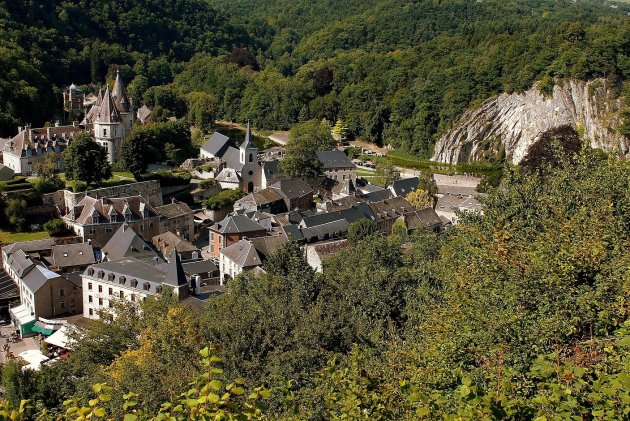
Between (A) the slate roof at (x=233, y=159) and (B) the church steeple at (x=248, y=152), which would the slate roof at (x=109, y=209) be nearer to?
(A) the slate roof at (x=233, y=159)

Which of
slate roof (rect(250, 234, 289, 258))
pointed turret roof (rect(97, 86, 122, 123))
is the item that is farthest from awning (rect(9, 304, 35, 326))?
pointed turret roof (rect(97, 86, 122, 123))

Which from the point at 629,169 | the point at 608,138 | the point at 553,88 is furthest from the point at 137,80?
the point at 629,169

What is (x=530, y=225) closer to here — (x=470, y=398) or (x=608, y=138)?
(x=470, y=398)

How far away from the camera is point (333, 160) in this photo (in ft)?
182

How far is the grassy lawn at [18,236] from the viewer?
3706cm

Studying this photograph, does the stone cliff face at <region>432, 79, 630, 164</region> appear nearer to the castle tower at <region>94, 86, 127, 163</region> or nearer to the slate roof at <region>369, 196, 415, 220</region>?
the slate roof at <region>369, 196, 415, 220</region>

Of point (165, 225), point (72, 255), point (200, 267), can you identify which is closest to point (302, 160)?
point (165, 225)

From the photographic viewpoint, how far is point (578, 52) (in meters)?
56.2

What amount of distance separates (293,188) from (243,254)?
14371 millimetres

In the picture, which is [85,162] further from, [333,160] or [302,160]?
[333,160]

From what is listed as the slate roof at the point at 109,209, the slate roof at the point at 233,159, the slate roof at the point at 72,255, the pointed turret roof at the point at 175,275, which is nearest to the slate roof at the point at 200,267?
the slate roof at the point at 72,255

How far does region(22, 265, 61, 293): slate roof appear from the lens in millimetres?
31531

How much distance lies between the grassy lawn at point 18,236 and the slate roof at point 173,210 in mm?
6501

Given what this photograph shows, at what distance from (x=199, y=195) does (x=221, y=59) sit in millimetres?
56181
